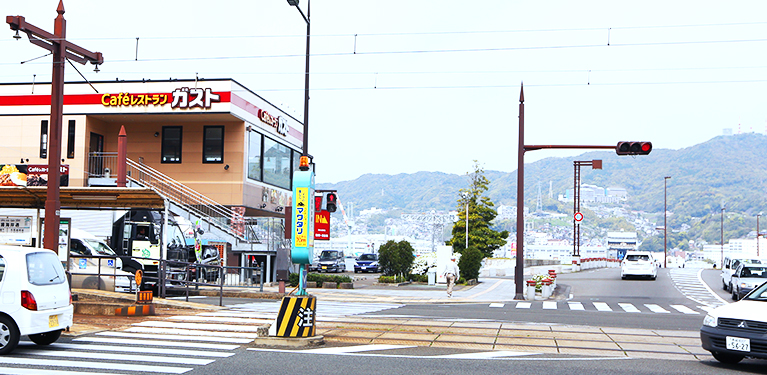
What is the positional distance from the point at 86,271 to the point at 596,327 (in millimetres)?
14906

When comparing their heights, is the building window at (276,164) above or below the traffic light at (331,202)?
above

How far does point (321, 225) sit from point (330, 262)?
39521mm

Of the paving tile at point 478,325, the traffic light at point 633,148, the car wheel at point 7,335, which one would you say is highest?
the traffic light at point 633,148

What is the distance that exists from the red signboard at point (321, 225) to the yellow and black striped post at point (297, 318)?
117cm

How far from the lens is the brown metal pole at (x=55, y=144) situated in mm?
16953

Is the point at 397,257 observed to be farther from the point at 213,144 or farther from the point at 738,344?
the point at 738,344

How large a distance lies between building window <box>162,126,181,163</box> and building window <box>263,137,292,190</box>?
16.1 ft

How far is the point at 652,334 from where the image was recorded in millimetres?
15094

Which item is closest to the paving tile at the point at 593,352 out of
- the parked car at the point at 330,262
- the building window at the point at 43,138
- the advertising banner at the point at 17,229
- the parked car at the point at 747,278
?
the advertising banner at the point at 17,229

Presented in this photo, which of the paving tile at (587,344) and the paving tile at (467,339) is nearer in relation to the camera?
the paving tile at (587,344)

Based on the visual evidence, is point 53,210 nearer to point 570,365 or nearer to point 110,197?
point 110,197

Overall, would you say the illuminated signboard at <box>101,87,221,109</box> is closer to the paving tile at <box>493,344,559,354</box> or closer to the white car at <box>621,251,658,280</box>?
the white car at <box>621,251,658,280</box>

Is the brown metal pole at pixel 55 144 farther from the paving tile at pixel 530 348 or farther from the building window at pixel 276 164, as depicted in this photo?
the building window at pixel 276 164

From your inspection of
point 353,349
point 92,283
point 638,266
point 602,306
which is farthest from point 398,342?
point 638,266
